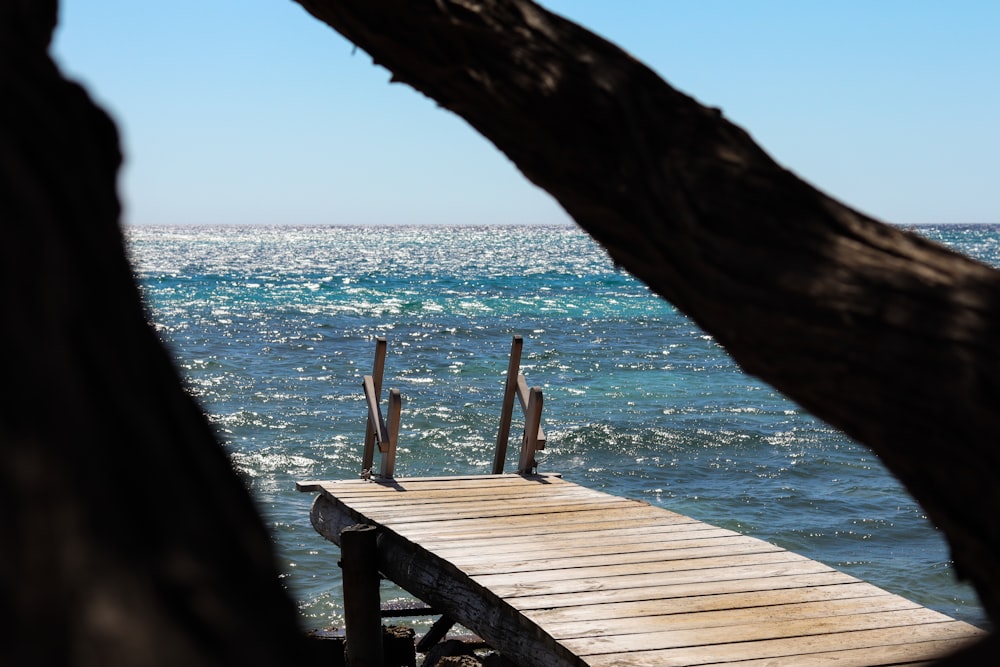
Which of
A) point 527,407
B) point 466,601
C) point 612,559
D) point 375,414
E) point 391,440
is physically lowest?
point 466,601

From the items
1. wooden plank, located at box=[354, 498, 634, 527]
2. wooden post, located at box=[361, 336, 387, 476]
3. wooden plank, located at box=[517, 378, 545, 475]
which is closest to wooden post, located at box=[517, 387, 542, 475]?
wooden plank, located at box=[517, 378, 545, 475]

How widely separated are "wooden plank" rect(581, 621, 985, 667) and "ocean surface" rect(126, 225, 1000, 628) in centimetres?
253

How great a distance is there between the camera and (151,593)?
103 cm

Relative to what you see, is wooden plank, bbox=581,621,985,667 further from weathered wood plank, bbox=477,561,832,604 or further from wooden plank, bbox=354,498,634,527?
wooden plank, bbox=354,498,634,527

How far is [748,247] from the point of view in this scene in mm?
1864

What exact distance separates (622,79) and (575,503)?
738 centimetres

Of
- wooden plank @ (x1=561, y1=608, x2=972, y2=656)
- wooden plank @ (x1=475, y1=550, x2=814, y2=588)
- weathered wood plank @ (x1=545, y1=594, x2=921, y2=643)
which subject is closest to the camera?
wooden plank @ (x1=561, y1=608, x2=972, y2=656)

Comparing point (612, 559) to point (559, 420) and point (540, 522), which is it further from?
point (559, 420)

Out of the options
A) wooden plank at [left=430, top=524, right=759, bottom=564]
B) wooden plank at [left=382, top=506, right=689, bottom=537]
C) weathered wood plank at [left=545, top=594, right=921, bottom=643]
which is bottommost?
wooden plank at [left=382, top=506, right=689, bottom=537]

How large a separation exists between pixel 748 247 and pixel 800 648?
14.0 feet

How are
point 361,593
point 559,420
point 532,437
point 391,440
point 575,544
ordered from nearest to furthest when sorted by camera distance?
1. point 575,544
2. point 361,593
3. point 391,440
4. point 532,437
5. point 559,420

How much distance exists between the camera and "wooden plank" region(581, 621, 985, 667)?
5387 millimetres

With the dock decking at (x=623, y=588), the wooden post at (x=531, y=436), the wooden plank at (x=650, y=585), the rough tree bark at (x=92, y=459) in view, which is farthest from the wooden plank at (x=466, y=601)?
the rough tree bark at (x=92, y=459)

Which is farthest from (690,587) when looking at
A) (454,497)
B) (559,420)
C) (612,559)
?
(559,420)
